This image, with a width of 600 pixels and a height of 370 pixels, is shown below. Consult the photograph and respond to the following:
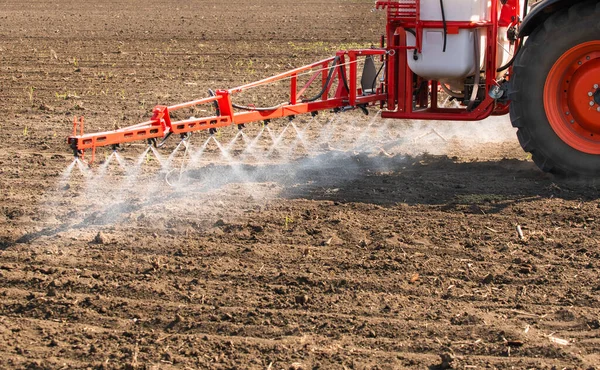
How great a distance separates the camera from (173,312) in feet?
15.6

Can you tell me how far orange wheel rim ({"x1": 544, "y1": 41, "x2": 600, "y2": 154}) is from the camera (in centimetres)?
665

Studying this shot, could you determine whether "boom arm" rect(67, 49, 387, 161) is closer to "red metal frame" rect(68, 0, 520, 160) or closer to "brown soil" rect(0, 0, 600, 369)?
"red metal frame" rect(68, 0, 520, 160)

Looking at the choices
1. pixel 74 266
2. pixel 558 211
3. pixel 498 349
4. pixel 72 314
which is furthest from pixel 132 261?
pixel 558 211

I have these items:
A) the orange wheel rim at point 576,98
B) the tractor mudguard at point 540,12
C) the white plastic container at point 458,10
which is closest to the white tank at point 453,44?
the white plastic container at point 458,10

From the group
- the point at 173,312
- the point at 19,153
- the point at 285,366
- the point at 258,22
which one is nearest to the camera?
the point at 285,366

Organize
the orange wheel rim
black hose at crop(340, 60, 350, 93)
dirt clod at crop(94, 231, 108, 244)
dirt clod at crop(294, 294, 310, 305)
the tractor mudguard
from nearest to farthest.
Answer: dirt clod at crop(294, 294, 310, 305) → dirt clod at crop(94, 231, 108, 244) → the tractor mudguard → the orange wheel rim → black hose at crop(340, 60, 350, 93)

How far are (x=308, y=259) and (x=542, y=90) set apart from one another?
8.66ft

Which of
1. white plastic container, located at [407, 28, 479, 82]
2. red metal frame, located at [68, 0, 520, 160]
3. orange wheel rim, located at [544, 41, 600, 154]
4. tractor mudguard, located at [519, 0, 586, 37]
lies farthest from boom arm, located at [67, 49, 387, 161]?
orange wheel rim, located at [544, 41, 600, 154]

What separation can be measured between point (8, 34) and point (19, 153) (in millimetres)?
10500

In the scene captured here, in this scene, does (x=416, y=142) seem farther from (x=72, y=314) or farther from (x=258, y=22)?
(x=258, y=22)

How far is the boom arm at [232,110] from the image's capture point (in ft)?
20.1

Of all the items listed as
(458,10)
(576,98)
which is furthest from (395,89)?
(576,98)

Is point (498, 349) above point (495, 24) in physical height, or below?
below

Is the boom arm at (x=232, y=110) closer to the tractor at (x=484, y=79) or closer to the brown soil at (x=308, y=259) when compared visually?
the tractor at (x=484, y=79)
